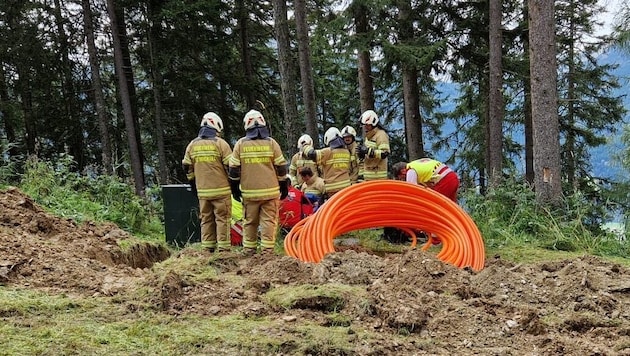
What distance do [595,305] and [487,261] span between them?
2.30m

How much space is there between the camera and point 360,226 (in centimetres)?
674

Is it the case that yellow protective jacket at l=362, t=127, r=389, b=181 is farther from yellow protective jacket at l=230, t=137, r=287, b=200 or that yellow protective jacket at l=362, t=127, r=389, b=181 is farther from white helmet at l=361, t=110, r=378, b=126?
yellow protective jacket at l=230, t=137, r=287, b=200

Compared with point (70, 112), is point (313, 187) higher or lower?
lower

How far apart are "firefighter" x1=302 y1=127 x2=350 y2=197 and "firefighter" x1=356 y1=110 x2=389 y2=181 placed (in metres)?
0.30

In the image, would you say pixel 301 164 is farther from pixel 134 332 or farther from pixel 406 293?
pixel 134 332

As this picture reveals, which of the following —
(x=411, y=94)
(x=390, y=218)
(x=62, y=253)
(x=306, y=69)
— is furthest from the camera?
(x=411, y=94)

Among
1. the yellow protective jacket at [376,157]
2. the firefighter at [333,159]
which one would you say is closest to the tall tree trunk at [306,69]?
the yellow protective jacket at [376,157]

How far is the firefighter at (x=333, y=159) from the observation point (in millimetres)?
8336

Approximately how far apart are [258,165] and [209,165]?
0.71m

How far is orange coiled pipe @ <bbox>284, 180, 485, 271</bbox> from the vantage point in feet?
19.2

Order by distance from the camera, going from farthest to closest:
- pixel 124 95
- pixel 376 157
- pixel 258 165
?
pixel 124 95, pixel 376 157, pixel 258 165

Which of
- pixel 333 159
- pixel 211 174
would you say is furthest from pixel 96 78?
pixel 211 174

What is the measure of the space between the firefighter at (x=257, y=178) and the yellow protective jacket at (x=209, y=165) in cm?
26

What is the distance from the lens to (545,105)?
8.37m
